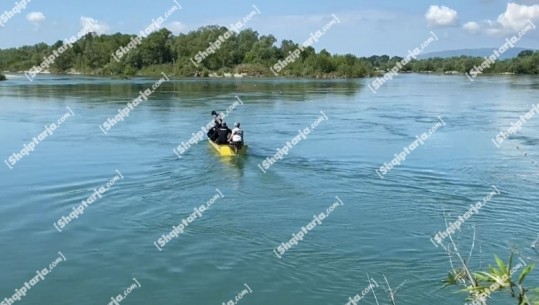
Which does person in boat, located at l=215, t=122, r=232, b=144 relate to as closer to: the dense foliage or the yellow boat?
the yellow boat

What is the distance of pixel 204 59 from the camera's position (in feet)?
339

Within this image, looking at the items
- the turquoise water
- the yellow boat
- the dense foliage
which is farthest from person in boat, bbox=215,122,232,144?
the dense foliage

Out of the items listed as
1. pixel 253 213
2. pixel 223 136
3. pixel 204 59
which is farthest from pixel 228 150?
pixel 204 59

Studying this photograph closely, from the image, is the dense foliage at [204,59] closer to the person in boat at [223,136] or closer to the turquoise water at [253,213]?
the turquoise water at [253,213]

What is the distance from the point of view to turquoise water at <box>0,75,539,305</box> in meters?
8.74

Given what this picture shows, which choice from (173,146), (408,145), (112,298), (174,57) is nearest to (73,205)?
(112,298)

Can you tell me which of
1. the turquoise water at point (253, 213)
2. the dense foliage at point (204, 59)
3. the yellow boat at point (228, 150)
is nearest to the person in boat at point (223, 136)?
the yellow boat at point (228, 150)

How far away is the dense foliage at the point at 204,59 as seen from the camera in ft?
328

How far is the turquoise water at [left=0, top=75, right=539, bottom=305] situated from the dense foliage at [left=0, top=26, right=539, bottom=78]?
3024 inches

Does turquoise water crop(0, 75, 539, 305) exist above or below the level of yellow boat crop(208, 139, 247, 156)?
below

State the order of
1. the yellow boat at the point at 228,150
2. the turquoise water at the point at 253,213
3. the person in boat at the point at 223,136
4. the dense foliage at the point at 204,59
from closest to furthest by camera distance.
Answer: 1. the turquoise water at the point at 253,213
2. the yellow boat at the point at 228,150
3. the person in boat at the point at 223,136
4. the dense foliage at the point at 204,59

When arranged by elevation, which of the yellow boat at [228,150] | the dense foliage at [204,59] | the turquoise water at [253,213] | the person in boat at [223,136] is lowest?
the turquoise water at [253,213]

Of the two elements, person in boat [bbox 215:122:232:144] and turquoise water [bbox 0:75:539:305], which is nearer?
turquoise water [bbox 0:75:539:305]

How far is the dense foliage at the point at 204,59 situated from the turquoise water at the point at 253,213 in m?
76.8
